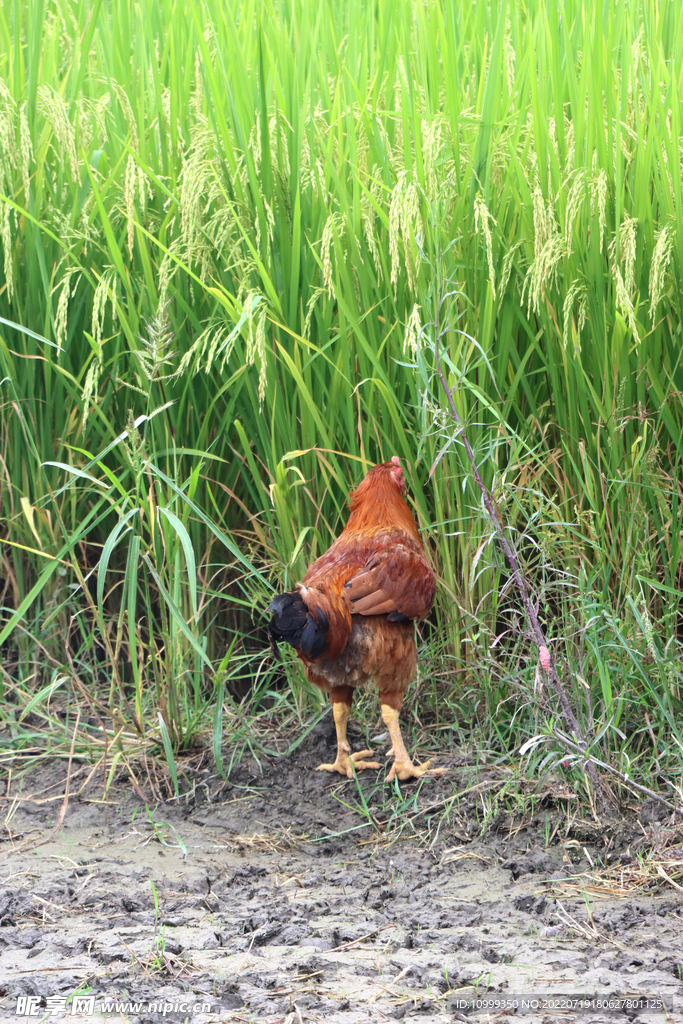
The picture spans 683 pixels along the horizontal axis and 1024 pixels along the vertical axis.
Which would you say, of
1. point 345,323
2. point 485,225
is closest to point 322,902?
point 345,323

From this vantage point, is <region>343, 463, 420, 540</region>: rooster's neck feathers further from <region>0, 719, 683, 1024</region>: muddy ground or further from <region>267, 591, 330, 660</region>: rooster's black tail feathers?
<region>0, 719, 683, 1024</region>: muddy ground

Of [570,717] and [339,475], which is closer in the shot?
[570,717]

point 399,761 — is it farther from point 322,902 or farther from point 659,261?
point 659,261

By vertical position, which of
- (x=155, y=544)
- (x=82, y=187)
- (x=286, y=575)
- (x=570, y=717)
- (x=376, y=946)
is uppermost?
(x=82, y=187)

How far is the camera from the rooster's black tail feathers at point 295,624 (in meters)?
2.22

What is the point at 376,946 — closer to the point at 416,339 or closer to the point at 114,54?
the point at 416,339

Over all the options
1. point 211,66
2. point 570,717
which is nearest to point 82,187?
point 211,66

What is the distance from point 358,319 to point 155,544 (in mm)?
850

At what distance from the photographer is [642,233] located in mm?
2383

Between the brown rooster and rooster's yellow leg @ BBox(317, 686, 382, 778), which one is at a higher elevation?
the brown rooster

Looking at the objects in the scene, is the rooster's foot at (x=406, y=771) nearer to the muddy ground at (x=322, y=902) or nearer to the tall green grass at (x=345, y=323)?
the muddy ground at (x=322, y=902)

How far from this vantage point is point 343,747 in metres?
2.47

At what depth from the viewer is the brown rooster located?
7.77 feet

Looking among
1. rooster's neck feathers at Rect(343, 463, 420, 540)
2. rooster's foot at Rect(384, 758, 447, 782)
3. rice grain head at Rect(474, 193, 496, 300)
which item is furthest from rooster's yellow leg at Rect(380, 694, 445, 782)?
rice grain head at Rect(474, 193, 496, 300)
